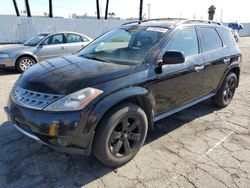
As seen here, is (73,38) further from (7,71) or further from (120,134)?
(120,134)

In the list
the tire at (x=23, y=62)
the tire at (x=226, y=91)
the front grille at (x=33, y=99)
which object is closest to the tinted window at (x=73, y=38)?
the tire at (x=23, y=62)

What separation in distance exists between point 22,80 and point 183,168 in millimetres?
2308

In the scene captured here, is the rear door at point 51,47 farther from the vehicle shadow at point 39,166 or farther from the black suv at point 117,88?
the vehicle shadow at point 39,166

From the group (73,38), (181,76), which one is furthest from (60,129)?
(73,38)

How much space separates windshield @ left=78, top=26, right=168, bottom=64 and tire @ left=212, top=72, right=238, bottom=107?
2.16 meters

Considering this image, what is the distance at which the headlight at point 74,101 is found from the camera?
8.18ft

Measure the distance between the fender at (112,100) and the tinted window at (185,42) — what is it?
2.60ft

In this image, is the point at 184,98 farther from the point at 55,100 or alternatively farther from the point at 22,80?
A: the point at 22,80

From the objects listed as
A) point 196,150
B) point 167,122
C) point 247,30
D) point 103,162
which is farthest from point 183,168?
point 247,30

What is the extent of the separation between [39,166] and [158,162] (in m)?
1.51

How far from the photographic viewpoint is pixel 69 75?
9.37 feet

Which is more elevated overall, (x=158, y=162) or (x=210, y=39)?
(x=210, y=39)

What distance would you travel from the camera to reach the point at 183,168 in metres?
3.04

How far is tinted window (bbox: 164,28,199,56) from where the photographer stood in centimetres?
358
